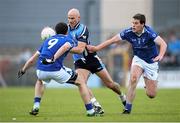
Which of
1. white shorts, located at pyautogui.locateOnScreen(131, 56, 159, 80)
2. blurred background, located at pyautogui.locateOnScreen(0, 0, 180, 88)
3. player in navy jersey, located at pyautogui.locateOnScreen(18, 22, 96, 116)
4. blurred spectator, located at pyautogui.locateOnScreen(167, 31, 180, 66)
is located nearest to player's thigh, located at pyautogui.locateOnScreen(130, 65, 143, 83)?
white shorts, located at pyautogui.locateOnScreen(131, 56, 159, 80)

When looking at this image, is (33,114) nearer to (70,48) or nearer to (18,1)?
(70,48)

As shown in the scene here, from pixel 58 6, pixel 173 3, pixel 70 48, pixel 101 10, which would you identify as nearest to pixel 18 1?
pixel 58 6

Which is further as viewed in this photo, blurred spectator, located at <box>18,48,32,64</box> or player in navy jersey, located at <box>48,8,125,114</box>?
blurred spectator, located at <box>18,48,32,64</box>

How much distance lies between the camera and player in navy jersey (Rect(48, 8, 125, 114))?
16.6 m

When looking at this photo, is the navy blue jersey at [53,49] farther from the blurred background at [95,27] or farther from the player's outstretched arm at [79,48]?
the blurred background at [95,27]

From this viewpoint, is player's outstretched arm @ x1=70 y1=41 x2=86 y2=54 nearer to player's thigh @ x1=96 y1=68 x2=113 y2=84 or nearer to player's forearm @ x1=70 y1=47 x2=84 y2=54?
player's forearm @ x1=70 y1=47 x2=84 y2=54

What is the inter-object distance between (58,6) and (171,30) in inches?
303

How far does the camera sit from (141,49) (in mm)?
17172

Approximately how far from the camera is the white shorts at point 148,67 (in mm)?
17219

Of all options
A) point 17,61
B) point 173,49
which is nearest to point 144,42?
point 173,49

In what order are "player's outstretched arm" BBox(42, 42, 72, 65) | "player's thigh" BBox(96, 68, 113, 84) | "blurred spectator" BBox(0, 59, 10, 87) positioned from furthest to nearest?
"blurred spectator" BBox(0, 59, 10, 87) < "player's thigh" BBox(96, 68, 113, 84) < "player's outstretched arm" BBox(42, 42, 72, 65)

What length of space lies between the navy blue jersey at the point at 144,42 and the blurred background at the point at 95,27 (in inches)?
648

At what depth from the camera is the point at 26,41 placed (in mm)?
38844

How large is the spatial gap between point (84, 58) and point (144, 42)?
148cm
